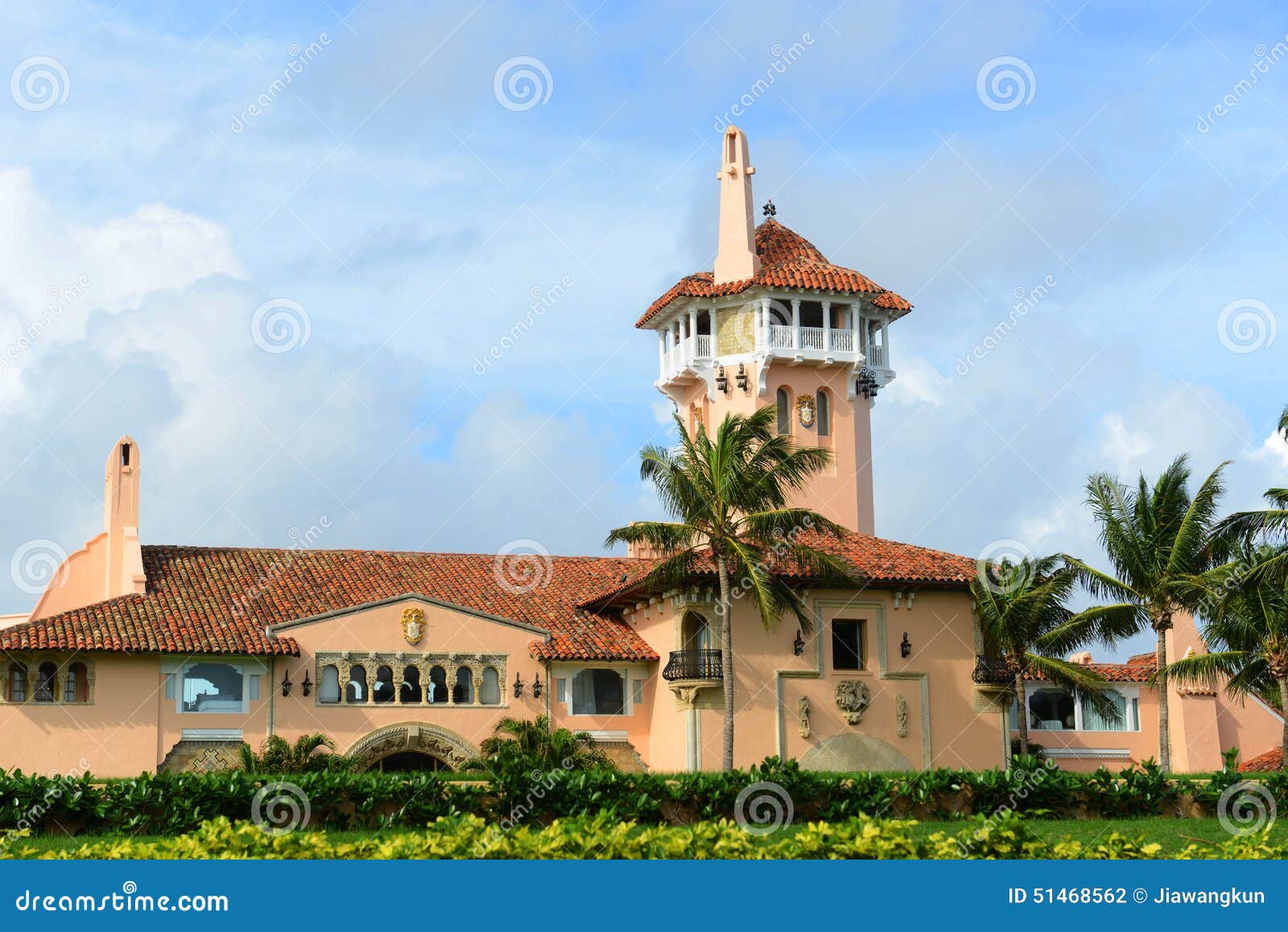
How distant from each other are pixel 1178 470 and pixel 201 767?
24976 mm

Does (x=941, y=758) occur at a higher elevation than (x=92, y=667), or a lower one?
lower

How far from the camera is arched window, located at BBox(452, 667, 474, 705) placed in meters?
40.1

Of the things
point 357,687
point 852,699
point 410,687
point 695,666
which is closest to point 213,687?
point 357,687

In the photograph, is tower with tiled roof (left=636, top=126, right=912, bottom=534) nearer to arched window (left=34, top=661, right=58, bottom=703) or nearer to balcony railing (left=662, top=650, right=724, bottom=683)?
balcony railing (left=662, top=650, right=724, bottom=683)

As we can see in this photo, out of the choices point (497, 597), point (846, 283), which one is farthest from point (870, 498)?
point (497, 597)

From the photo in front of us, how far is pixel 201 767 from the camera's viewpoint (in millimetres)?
37469

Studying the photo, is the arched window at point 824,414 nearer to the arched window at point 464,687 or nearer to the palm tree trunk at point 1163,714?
the palm tree trunk at point 1163,714

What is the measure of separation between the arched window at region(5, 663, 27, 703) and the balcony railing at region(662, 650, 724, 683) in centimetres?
1525

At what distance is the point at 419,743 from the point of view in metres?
39.4

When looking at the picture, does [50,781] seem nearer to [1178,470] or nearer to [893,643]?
[893,643]

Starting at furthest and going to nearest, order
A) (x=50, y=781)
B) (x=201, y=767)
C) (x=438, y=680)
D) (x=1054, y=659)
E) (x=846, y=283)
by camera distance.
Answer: (x=846, y=283), (x=1054, y=659), (x=438, y=680), (x=201, y=767), (x=50, y=781)

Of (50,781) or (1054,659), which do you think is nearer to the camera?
(50,781)

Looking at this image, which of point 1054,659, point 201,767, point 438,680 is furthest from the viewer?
point 1054,659

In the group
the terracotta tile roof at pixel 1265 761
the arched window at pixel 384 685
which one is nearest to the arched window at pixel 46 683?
the arched window at pixel 384 685
